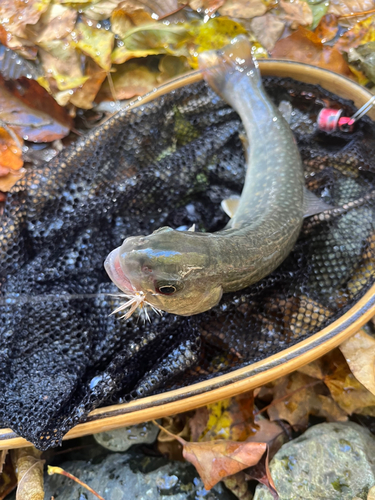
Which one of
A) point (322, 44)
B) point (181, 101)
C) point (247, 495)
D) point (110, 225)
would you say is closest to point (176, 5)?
point (181, 101)

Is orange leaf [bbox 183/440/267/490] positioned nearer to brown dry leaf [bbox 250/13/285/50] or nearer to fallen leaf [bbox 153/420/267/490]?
fallen leaf [bbox 153/420/267/490]

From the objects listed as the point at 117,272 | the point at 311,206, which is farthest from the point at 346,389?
the point at 117,272

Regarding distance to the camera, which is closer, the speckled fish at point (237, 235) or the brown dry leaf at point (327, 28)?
the speckled fish at point (237, 235)

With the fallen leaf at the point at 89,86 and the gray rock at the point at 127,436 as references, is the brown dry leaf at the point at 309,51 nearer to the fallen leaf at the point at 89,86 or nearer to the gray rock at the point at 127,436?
the fallen leaf at the point at 89,86

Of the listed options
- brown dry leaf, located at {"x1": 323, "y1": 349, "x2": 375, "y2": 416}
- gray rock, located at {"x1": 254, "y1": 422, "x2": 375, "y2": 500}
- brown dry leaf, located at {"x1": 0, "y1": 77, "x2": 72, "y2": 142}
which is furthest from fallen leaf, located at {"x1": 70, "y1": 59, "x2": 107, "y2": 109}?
gray rock, located at {"x1": 254, "y1": 422, "x2": 375, "y2": 500}

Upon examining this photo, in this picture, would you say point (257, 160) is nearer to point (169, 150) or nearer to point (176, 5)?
point (169, 150)

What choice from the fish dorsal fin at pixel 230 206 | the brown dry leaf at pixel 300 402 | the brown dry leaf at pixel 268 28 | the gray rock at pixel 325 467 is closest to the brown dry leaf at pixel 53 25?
the brown dry leaf at pixel 268 28

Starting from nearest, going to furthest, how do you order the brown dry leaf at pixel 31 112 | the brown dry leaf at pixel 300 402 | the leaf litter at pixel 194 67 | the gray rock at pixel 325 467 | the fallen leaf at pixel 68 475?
the gray rock at pixel 325 467, the fallen leaf at pixel 68 475, the leaf litter at pixel 194 67, the brown dry leaf at pixel 300 402, the brown dry leaf at pixel 31 112
